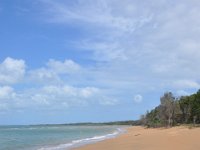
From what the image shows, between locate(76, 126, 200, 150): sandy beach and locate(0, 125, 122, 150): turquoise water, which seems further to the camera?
locate(0, 125, 122, 150): turquoise water

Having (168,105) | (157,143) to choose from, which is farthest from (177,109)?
(157,143)

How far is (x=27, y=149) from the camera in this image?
38062 millimetres

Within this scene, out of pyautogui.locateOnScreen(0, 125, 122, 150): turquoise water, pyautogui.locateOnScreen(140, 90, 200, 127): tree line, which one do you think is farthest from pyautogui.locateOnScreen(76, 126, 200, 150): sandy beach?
pyautogui.locateOnScreen(140, 90, 200, 127): tree line

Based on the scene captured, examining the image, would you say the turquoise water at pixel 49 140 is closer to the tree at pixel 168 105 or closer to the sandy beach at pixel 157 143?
the sandy beach at pixel 157 143

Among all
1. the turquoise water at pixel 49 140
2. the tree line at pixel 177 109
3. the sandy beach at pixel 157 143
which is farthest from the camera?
the tree line at pixel 177 109

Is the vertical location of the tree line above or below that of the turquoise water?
above

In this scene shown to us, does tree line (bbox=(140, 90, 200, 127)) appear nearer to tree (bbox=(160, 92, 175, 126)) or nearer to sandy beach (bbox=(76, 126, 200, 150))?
tree (bbox=(160, 92, 175, 126))

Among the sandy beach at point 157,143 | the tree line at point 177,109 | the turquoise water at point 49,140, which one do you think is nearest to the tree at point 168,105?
the tree line at point 177,109

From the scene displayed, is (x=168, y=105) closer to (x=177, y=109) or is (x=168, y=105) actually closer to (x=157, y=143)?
(x=177, y=109)

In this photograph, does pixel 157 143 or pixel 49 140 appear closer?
pixel 157 143

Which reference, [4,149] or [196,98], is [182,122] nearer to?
[196,98]

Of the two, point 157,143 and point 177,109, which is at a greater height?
point 177,109

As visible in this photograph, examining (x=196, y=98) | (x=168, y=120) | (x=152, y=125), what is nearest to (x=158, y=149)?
(x=196, y=98)

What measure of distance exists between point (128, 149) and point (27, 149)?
→ 1380 cm
